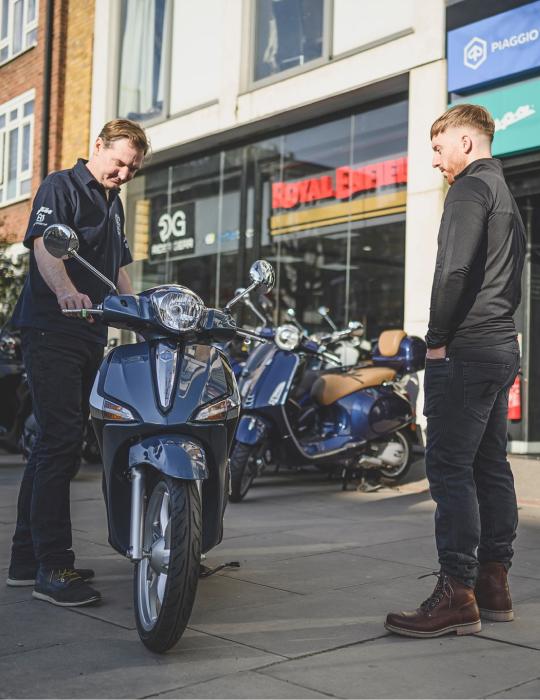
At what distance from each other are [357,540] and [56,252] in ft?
9.02

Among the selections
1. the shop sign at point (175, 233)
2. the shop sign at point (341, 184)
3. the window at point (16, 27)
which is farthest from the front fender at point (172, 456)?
the window at point (16, 27)

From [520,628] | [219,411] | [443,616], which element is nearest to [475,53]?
[219,411]

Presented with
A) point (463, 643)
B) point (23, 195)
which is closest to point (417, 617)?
point (463, 643)

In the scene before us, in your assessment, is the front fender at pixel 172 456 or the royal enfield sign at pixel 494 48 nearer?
the front fender at pixel 172 456

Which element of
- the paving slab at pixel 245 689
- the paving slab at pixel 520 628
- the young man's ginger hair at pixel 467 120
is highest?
the young man's ginger hair at pixel 467 120

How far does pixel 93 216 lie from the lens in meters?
4.17

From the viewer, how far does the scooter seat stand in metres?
7.70

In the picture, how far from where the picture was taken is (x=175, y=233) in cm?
1474

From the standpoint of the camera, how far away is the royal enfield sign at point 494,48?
8.76m

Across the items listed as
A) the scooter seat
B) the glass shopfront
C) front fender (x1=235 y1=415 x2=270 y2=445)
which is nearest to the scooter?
front fender (x1=235 y1=415 x2=270 y2=445)

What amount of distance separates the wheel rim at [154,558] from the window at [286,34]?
9.19 metres

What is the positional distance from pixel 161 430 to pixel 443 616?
124cm

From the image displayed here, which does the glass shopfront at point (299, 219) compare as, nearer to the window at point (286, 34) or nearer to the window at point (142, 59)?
the window at point (286, 34)

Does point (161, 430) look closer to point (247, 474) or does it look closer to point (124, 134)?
point (124, 134)
